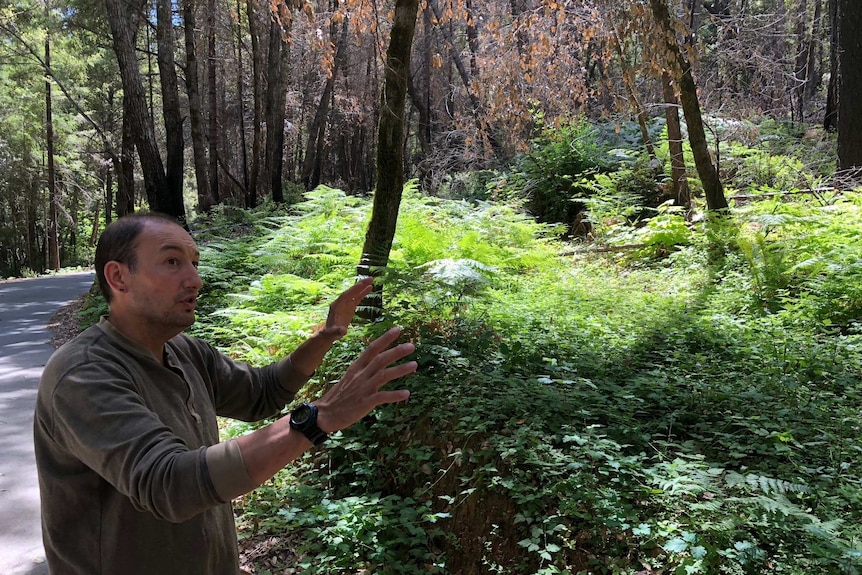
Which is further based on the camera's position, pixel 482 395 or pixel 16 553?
pixel 482 395

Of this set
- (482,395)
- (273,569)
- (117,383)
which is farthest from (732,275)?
(117,383)

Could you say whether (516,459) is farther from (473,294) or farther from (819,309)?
(819,309)

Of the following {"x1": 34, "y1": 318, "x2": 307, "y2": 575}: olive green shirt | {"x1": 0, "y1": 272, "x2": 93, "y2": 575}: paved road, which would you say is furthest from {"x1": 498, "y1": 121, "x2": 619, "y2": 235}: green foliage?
{"x1": 34, "y1": 318, "x2": 307, "y2": 575}: olive green shirt

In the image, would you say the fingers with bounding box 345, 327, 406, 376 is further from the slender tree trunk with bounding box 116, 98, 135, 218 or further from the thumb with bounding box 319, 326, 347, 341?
the slender tree trunk with bounding box 116, 98, 135, 218

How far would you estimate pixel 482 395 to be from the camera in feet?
15.0

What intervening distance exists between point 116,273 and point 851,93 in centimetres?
1176

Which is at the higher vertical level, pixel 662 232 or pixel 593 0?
pixel 593 0

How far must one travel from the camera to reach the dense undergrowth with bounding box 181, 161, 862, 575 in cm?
304

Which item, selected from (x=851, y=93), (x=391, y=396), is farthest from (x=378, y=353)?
(x=851, y=93)

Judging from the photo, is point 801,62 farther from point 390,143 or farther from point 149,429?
point 149,429

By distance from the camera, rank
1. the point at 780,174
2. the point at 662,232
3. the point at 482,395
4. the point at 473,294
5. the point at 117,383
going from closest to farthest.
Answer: the point at 117,383
the point at 482,395
the point at 473,294
the point at 662,232
the point at 780,174

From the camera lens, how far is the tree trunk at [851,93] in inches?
385

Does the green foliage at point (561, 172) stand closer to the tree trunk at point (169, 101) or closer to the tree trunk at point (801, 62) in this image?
the tree trunk at point (169, 101)

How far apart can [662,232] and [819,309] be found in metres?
3.59
